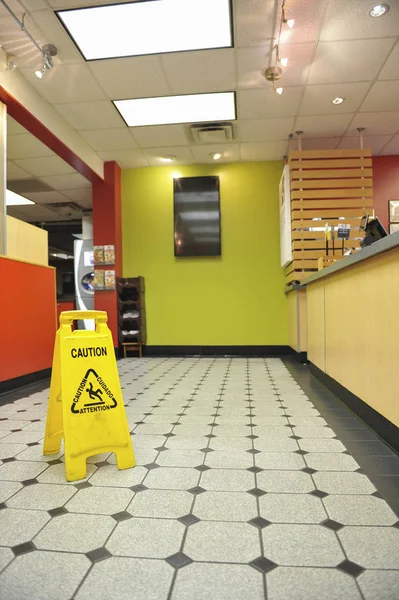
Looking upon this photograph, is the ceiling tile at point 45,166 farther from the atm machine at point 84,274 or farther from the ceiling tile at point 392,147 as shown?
the ceiling tile at point 392,147

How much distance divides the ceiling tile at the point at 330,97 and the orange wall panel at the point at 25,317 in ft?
13.8

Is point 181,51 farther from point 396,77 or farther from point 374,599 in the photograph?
point 374,599

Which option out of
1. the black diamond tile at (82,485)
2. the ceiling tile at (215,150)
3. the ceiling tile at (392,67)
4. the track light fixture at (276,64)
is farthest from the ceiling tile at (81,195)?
the black diamond tile at (82,485)

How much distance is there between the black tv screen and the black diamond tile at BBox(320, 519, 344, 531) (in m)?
6.19

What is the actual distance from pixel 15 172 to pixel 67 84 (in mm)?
2754

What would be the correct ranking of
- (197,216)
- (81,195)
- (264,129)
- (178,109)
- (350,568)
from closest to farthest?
(350,568)
(178,109)
(264,129)
(197,216)
(81,195)

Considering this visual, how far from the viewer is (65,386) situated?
2158 mm

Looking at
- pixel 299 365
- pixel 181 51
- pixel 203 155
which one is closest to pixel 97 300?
pixel 203 155

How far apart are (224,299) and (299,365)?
2.14m

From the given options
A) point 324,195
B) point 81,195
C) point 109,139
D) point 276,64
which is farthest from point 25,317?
point 324,195

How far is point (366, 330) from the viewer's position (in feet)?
9.23

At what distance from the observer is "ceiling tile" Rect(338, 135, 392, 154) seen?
660 cm

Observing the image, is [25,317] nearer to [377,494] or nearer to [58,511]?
[58,511]

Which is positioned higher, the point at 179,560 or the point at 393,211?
the point at 393,211
